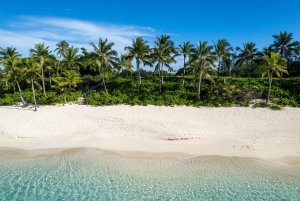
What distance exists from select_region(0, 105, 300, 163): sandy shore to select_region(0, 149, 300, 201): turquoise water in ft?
5.39

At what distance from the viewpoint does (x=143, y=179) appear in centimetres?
1439

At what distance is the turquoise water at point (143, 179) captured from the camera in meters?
12.8

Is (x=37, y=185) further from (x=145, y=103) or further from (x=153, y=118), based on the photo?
(x=145, y=103)

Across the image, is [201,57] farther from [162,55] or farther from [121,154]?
[121,154]

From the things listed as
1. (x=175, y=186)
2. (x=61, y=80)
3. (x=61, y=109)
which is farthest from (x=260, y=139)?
(x=61, y=80)

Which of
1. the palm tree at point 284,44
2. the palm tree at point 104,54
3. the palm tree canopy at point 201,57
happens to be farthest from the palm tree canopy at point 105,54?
the palm tree at point 284,44

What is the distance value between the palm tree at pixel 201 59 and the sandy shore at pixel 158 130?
4.83 metres

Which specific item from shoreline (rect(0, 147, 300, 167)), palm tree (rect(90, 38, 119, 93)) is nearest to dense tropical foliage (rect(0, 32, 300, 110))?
palm tree (rect(90, 38, 119, 93))

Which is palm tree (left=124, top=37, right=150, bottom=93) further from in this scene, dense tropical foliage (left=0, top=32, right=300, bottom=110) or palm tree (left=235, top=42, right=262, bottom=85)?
palm tree (left=235, top=42, right=262, bottom=85)

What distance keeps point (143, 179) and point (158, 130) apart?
8.07 metres

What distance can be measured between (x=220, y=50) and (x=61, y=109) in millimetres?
22879

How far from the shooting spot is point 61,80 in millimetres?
30953

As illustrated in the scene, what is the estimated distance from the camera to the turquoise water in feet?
42.0

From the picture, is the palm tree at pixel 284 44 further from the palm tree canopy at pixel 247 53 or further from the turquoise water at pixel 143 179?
the turquoise water at pixel 143 179
